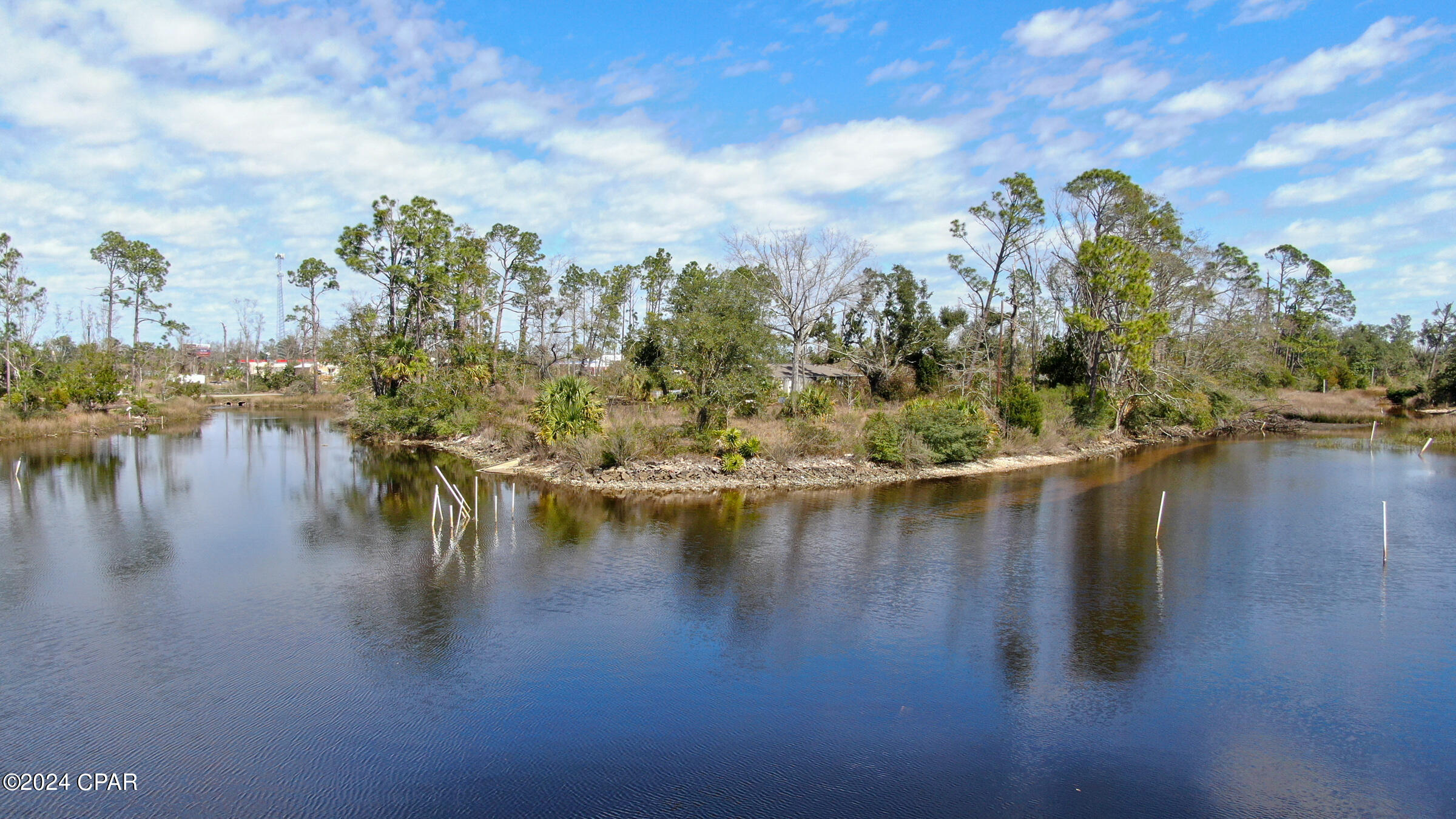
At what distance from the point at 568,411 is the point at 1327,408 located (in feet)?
175

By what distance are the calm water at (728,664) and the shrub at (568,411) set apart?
8119 mm

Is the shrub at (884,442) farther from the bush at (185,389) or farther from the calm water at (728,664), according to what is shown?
the bush at (185,389)

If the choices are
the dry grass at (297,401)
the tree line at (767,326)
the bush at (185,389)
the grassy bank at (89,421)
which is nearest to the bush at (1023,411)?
the tree line at (767,326)

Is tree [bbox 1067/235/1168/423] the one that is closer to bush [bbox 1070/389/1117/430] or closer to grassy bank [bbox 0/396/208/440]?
bush [bbox 1070/389/1117/430]

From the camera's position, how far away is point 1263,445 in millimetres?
42688

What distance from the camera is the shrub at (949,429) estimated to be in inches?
1289

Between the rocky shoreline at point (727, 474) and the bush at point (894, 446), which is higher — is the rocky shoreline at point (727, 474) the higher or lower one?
the lower one

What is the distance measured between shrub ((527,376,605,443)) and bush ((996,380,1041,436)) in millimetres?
18747

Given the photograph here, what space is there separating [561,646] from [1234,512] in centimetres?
2092

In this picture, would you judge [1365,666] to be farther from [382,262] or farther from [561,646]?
[382,262]

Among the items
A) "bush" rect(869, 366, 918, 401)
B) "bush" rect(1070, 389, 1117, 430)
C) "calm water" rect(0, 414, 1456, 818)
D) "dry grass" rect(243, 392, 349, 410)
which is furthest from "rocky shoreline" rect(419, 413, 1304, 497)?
"dry grass" rect(243, 392, 349, 410)

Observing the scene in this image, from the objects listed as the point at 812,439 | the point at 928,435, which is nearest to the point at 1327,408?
the point at 928,435

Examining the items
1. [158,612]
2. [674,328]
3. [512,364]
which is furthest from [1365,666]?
[512,364]

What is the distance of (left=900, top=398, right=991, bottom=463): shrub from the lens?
107 feet
